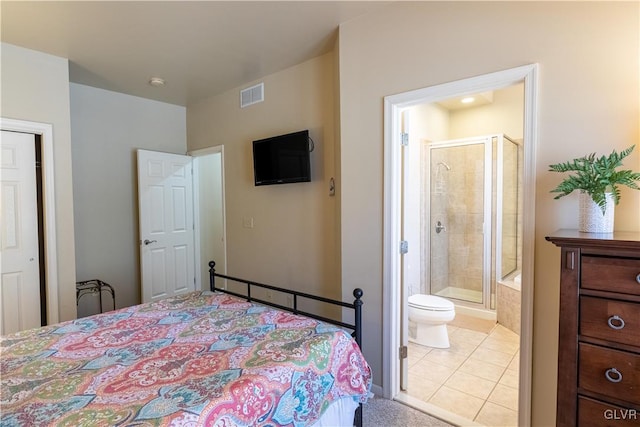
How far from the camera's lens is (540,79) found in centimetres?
Result: 167

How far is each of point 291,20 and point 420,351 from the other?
2917mm

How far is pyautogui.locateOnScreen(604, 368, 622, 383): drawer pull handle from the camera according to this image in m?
1.17

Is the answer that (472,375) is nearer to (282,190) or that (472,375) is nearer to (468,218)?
(468,218)

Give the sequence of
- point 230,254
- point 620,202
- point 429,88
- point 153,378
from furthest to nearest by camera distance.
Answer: point 230,254
point 429,88
point 620,202
point 153,378

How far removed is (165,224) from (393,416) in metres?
3.23

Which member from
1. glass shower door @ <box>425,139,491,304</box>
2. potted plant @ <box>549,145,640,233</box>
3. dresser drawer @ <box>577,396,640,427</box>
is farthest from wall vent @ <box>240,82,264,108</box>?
dresser drawer @ <box>577,396,640,427</box>

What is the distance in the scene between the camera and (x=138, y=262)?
3959mm

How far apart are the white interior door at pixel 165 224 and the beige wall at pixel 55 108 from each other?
86cm

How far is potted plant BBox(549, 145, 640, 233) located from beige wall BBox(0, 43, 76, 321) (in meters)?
3.61

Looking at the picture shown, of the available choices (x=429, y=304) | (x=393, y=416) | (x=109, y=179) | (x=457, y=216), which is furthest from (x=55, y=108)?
(x=457, y=216)

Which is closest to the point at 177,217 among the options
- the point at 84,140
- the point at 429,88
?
the point at 84,140

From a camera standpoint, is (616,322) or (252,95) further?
(252,95)

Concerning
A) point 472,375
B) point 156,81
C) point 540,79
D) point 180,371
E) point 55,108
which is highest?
point 156,81

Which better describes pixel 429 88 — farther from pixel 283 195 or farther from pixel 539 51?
pixel 283 195
